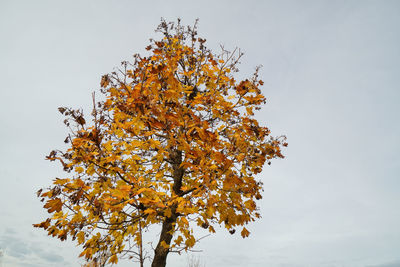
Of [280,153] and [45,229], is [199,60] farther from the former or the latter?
[45,229]

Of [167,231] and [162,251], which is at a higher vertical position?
[167,231]

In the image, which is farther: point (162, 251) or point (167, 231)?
point (167, 231)

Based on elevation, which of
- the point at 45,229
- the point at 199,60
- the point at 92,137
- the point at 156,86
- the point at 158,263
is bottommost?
the point at 158,263

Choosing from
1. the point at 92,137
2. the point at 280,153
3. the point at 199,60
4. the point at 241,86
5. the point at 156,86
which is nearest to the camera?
the point at 92,137

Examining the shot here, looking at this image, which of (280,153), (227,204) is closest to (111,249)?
(227,204)

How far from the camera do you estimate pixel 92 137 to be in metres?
2.71

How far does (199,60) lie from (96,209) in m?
4.65

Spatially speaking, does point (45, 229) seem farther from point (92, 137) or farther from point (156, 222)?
point (156, 222)

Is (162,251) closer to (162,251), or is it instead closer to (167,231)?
(162,251)

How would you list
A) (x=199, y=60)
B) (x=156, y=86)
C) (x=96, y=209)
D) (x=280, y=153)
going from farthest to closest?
(x=199, y=60) < (x=280, y=153) < (x=156, y=86) < (x=96, y=209)

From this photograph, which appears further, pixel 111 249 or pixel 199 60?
pixel 199 60

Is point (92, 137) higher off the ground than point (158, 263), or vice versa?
point (92, 137)

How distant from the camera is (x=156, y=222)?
4973 millimetres

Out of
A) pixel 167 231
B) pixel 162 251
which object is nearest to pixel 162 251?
pixel 162 251
